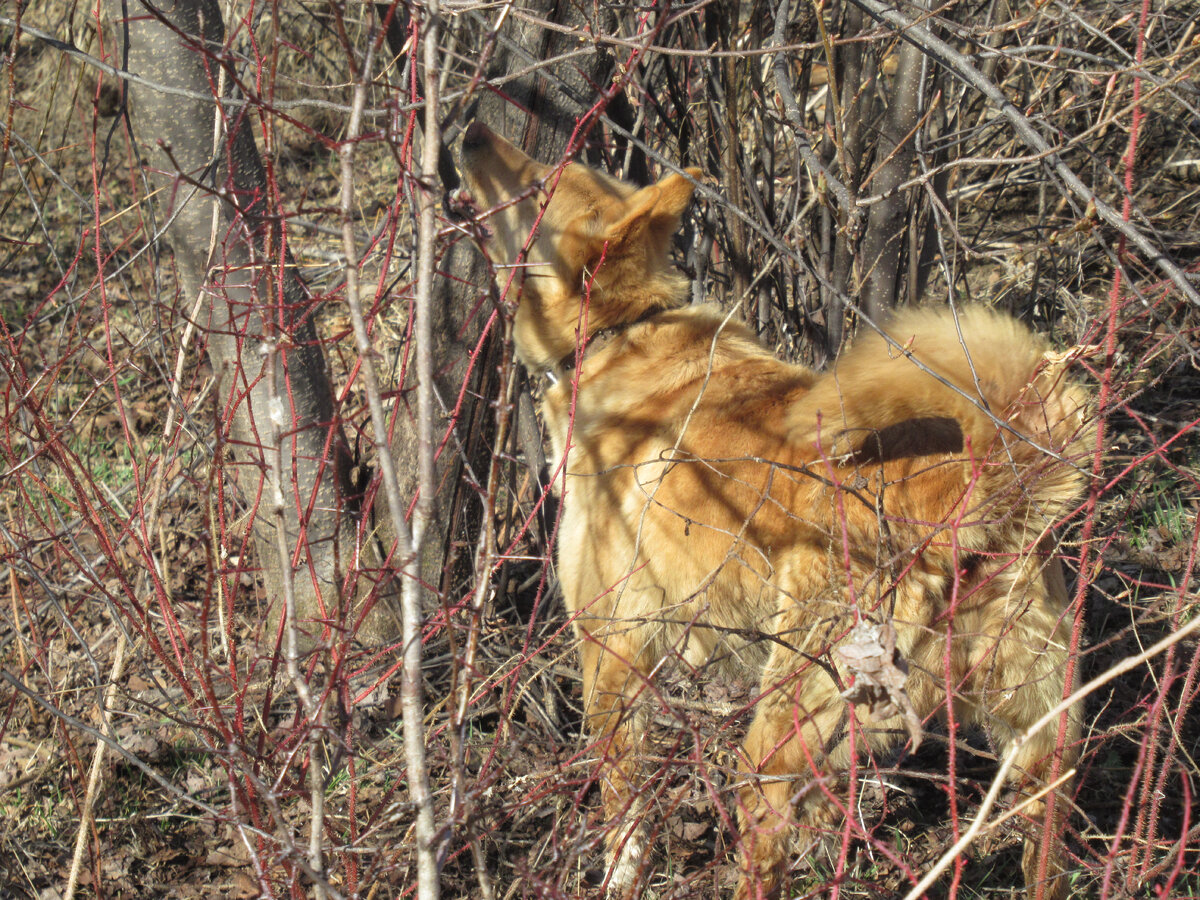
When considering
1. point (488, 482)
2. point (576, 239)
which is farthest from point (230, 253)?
point (488, 482)

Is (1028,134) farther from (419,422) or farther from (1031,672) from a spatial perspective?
(419,422)

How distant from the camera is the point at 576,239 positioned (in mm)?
3498

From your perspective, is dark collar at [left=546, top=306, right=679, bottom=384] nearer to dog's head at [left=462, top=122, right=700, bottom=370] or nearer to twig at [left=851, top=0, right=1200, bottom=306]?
dog's head at [left=462, top=122, right=700, bottom=370]

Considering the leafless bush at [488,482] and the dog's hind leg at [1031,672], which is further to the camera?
the dog's hind leg at [1031,672]

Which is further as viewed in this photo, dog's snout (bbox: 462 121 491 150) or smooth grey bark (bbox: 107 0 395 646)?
dog's snout (bbox: 462 121 491 150)

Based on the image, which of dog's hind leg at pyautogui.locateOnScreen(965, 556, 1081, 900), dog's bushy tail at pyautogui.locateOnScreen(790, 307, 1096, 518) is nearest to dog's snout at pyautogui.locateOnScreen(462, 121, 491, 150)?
dog's bushy tail at pyautogui.locateOnScreen(790, 307, 1096, 518)

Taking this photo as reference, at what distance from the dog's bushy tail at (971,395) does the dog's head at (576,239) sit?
1.02 meters

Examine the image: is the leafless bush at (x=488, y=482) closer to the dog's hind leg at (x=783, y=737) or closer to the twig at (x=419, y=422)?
the dog's hind leg at (x=783, y=737)

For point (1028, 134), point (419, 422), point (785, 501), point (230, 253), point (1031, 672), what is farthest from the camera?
point (230, 253)

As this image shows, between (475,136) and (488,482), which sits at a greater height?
(475,136)

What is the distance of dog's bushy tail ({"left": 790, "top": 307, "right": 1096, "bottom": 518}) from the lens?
8.29 feet

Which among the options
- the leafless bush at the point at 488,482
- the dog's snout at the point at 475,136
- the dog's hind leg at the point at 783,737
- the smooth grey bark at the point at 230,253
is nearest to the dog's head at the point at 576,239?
the dog's snout at the point at 475,136

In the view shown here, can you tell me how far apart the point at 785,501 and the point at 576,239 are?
1302 mm

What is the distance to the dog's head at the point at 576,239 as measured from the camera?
341 centimetres
